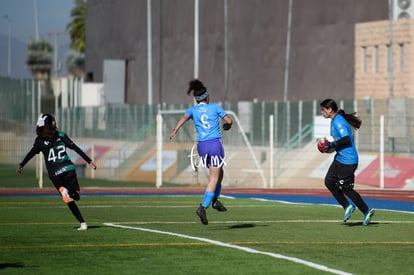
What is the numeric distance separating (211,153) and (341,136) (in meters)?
1.85

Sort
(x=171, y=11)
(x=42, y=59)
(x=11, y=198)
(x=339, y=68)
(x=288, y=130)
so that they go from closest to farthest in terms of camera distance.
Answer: (x=11, y=198) < (x=288, y=130) < (x=339, y=68) < (x=171, y=11) < (x=42, y=59)

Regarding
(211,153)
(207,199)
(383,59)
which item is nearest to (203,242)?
(207,199)

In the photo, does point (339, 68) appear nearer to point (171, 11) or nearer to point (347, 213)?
point (171, 11)

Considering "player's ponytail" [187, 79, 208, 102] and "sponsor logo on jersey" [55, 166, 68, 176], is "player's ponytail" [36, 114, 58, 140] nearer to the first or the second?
"sponsor logo on jersey" [55, 166, 68, 176]

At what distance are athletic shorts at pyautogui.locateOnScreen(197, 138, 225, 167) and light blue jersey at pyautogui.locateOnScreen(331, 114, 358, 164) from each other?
165 cm

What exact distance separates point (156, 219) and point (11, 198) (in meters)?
8.05

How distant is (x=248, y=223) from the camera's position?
17719 millimetres

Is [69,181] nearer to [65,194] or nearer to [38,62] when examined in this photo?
[65,194]

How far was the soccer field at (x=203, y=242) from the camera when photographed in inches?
479

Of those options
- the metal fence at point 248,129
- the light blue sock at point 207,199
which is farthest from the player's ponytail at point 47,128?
the metal fence at point 248,129

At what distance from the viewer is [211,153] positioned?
1678 cm

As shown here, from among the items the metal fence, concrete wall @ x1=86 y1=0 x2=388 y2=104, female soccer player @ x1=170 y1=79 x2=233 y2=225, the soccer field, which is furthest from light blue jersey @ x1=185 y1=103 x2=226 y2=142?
concrete wall @ x1=86 y1=0 x2=388 y2=104

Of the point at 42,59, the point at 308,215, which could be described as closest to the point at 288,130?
the point at 308,215

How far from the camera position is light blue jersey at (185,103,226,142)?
16.9 metres
